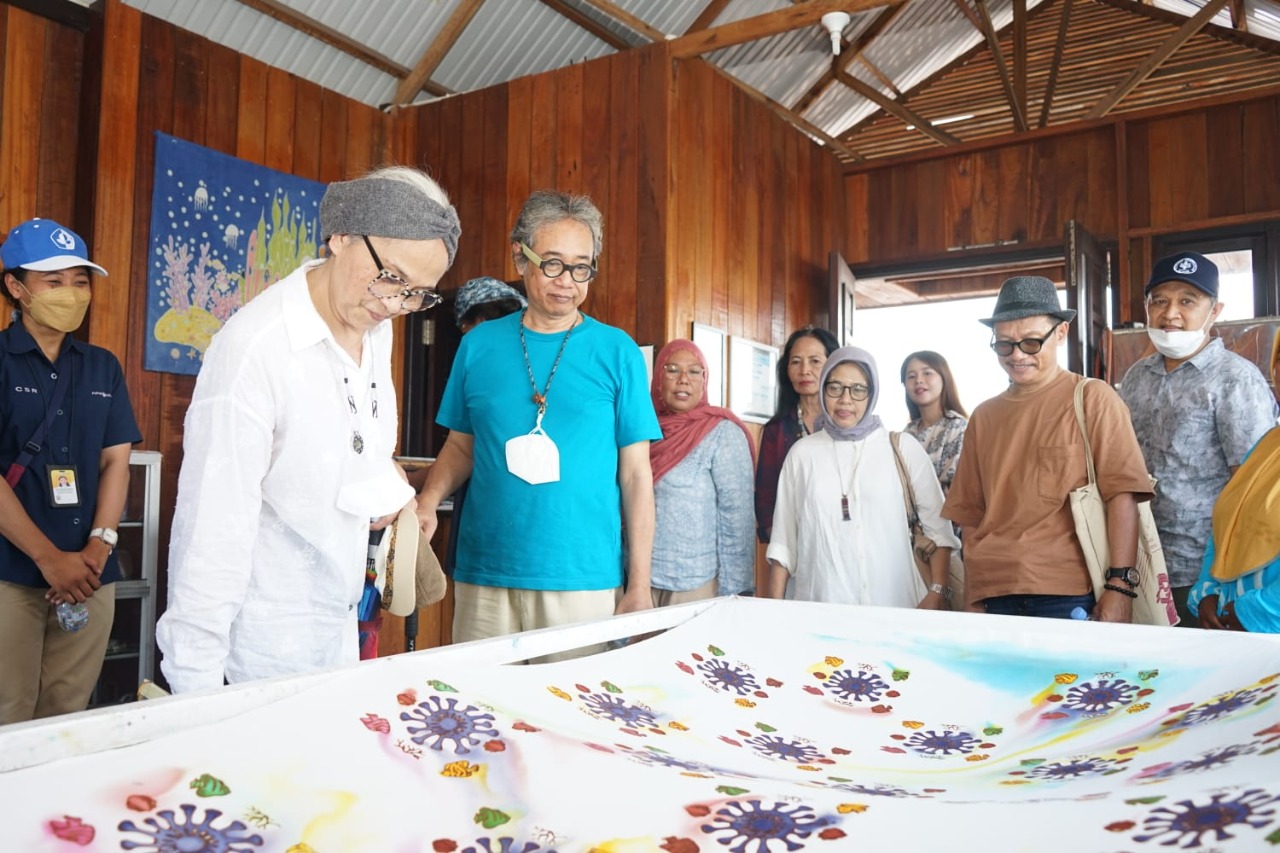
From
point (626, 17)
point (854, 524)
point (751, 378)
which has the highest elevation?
point (626, 17)

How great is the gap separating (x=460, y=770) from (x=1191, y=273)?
246cm

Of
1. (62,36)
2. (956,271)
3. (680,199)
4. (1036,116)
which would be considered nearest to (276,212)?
(62,36)

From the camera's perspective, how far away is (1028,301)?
89.5 inches

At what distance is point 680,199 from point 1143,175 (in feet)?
9.35

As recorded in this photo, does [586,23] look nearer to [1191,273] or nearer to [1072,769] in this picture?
[1191,273]

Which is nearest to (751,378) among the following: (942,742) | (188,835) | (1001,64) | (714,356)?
(714,356)

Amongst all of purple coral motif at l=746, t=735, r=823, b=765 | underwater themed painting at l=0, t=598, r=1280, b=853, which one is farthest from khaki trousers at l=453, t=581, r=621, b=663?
purple coral motif at l=746, t=735, r=823, b=765

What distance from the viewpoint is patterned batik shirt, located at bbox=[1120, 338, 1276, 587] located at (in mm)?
2434

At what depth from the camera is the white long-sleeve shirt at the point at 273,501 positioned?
1146 mm

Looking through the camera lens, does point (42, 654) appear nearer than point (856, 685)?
No

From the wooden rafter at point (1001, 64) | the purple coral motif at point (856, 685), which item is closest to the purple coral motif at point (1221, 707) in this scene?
the purple coral motif at point (856, 685)

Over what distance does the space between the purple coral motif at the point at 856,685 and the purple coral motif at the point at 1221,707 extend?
0.36 m

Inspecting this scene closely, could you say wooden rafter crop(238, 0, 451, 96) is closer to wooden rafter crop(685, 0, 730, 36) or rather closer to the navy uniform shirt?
wooden rafter crop(685, 0, 730, 36)

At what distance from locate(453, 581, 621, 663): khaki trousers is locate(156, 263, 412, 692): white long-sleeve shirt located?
1.92 feet
